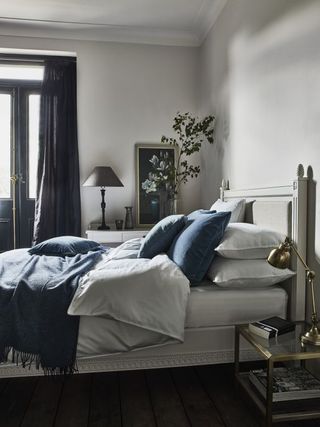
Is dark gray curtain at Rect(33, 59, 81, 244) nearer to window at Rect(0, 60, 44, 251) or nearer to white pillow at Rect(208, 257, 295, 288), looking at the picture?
window at Rect(0, 60, 44, 251)

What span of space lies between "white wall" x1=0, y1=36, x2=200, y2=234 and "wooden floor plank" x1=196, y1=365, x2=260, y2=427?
2381 mm

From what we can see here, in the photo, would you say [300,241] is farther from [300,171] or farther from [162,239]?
[162,239]

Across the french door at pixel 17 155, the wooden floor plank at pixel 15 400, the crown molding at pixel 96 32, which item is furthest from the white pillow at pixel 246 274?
the crown molding at pixel 96 32

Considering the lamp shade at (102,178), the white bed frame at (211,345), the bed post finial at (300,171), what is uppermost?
the lamp shade at (102,178)

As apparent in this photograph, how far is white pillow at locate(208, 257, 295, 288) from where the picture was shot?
181 centimetres

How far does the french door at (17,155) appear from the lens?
13.6 ft

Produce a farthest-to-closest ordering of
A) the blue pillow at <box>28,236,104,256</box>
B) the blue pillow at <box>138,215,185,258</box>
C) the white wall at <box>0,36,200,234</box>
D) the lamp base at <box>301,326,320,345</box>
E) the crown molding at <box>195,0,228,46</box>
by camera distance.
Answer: the white wall at <box>0,36,200,234</box>
the crown molding at <box>195,0,228,46</box>
the blue pillow at <box>28,236,104,256</box>
the blue pillow at <box>138,215,185,258</box>
the lamp base at <box>301,326,320,345</box>

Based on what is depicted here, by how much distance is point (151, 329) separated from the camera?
1637 millimetres

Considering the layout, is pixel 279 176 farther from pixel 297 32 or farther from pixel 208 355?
pixel 208 355

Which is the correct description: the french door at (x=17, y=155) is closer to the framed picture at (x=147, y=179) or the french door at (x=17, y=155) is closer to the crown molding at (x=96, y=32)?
the crown molding at (x=96, y=32)

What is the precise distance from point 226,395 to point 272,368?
483 millimetres

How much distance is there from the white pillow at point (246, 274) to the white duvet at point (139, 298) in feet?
0.67

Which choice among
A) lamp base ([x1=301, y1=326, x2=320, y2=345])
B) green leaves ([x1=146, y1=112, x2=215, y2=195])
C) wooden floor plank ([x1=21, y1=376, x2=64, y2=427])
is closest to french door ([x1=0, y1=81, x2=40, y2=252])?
green leaves ([x1=146, y1=112, x2=215, y2=195])

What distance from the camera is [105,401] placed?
1729 millimetres
